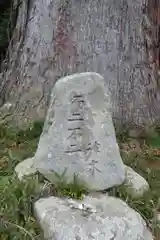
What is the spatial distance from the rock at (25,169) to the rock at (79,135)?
0.15 meters

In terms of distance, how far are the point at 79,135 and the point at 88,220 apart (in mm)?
533

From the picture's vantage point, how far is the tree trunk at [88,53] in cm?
511

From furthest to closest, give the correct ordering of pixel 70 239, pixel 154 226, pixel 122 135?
1. pixel 122 135
2. pixel 154 226
3. pixel 70 239

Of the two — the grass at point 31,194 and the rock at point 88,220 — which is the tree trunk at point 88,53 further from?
the rock at point 88,220

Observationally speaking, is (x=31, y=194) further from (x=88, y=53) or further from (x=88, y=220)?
(x=88, y=53)

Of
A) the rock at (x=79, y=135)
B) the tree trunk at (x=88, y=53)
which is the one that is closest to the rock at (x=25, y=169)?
the rock at (x=79, y=135)

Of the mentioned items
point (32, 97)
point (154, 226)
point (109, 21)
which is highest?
point (109, 21)

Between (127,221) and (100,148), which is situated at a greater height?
(100,148)

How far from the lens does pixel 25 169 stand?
3.78m

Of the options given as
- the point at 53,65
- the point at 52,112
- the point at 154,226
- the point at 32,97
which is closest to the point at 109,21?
the point at 53,65

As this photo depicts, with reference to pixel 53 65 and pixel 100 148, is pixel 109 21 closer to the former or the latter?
pixel 53 65

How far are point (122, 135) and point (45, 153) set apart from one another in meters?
1.65

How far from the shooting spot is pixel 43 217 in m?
3.23

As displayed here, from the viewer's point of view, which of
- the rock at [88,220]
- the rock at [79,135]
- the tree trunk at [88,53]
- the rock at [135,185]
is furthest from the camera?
the tree trunk at [88,53]
